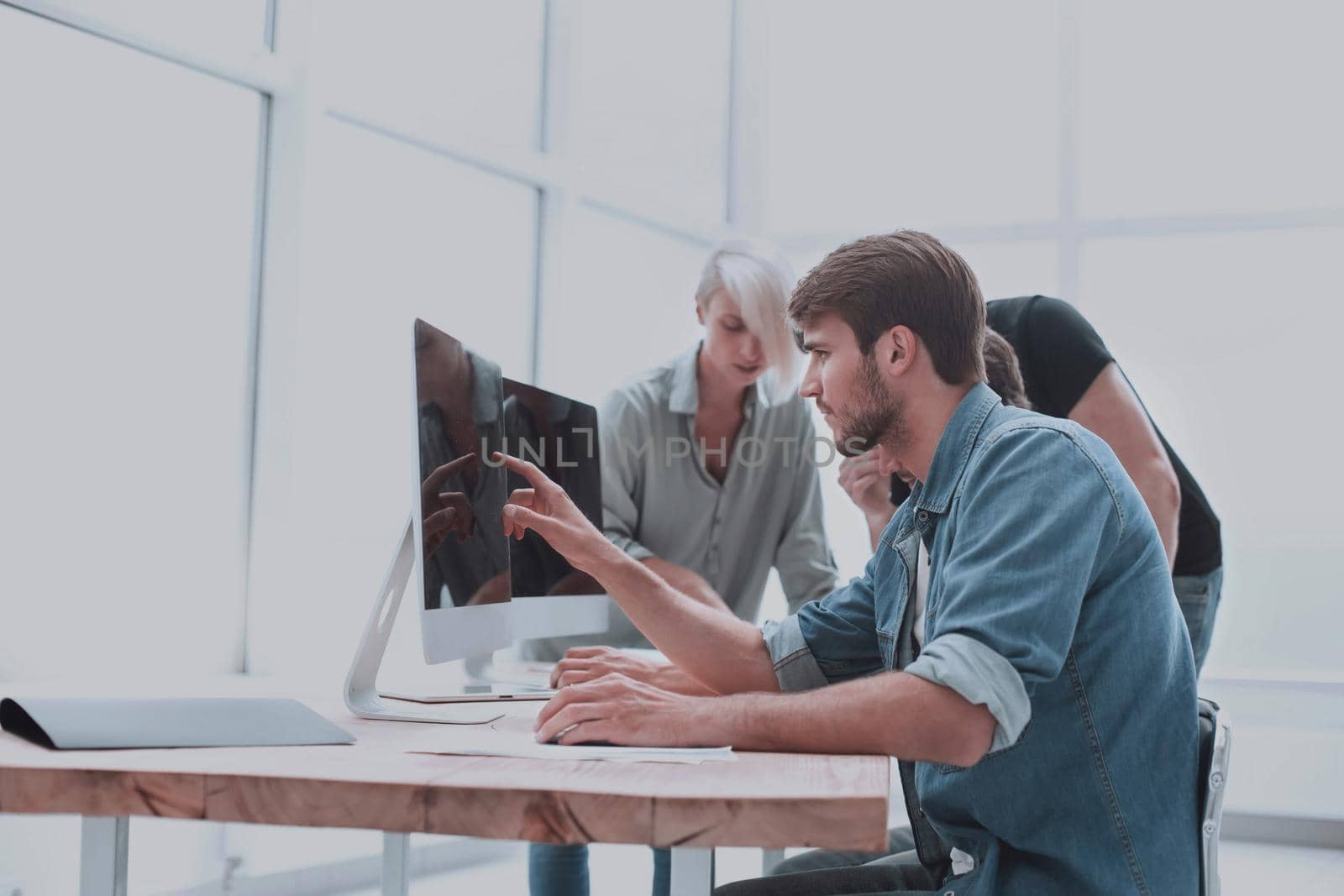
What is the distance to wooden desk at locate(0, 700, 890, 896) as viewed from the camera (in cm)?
90

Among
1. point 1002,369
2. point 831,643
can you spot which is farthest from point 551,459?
point 1002,369

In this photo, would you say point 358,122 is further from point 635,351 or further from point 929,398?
point 929,398

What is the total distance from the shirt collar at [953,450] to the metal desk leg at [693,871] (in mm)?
502

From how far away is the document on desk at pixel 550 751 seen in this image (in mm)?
1099

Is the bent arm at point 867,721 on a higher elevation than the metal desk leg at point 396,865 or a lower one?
higher

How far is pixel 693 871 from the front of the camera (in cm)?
95

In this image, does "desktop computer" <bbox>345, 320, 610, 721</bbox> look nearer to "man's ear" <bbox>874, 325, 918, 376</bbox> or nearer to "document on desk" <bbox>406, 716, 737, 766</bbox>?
"document on desk" <bbox>406, 716, 737, 766</bbox>

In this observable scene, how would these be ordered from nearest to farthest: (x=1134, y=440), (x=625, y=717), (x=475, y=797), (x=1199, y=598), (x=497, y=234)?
(x=475, y=797), (x=625, y=717), (x=1134, y=440), (x=1199, y=598), (x=497, y=234)

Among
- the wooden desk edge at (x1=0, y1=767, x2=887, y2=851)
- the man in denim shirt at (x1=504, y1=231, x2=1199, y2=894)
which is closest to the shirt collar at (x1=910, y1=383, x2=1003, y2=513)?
the man in denim shirt at (x1=504, y1=231, x2=1199, y2=894)

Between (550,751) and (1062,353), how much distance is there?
1.35m

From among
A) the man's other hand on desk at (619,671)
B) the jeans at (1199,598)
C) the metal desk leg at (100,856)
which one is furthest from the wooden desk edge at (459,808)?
the jeans at (1199,598)

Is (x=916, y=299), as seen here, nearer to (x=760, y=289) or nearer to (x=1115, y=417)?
(x=1115, y=417)

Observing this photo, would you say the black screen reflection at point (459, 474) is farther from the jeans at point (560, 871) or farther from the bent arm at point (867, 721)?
the jeans at point (560, 871)

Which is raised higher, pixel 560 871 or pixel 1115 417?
pixel 1115 417
